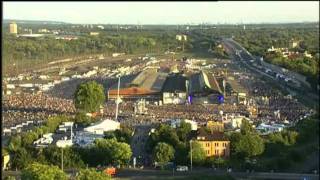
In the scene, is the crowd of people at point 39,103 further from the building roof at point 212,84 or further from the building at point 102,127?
the building roof at point 212,84

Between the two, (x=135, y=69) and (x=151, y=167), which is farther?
(x=135, y=69)

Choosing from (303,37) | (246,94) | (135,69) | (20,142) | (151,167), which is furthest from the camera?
(303,37)

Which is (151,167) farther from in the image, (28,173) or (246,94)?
(246,94)

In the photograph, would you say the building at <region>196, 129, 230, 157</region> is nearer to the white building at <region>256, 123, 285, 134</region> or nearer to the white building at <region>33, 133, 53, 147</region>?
the white building at <region>256, 123, 285, 134</region>

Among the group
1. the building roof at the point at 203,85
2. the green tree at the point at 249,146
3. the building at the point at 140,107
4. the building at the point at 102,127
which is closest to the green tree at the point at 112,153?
the green tree at the point at 249,146

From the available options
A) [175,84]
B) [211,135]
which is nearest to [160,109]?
[175,84]

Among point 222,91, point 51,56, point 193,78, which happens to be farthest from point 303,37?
point 222,91

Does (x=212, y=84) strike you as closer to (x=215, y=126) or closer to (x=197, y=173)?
(x=215, y=126)
